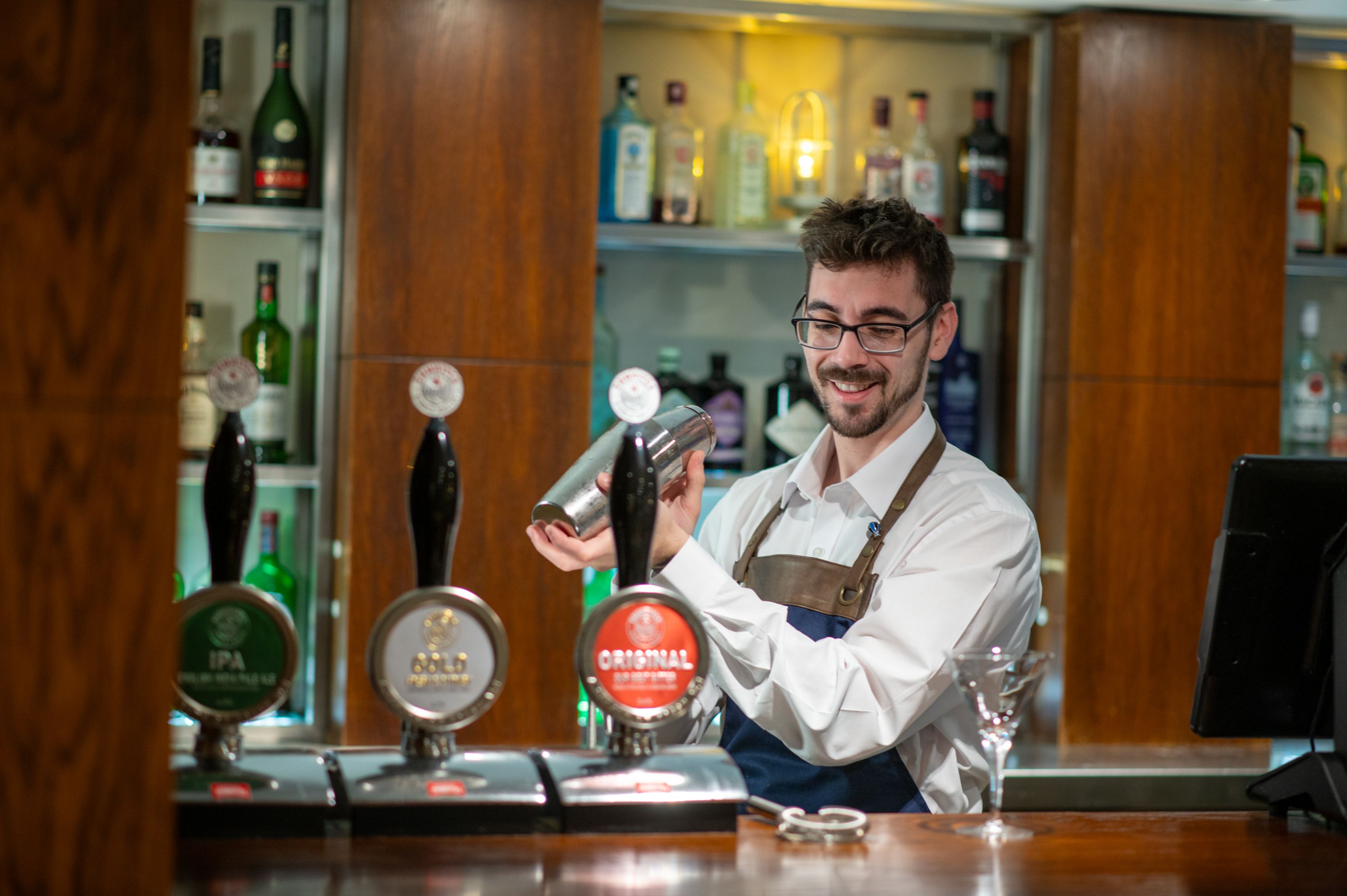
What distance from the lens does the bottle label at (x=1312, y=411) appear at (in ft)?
9.36

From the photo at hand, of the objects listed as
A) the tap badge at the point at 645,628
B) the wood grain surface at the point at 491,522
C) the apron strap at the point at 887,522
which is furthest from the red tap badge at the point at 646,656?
the wood grain surface at the point at 491,522

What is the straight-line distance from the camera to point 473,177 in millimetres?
2414

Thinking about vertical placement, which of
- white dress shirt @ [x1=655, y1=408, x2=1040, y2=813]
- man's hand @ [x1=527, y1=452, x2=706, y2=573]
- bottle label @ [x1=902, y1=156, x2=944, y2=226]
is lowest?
white dress shirt @ [x1=655, y1=408, x2=1040, y2=813]

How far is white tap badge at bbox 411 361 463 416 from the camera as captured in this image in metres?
1.18

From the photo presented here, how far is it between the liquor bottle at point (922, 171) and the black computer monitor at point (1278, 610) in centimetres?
137

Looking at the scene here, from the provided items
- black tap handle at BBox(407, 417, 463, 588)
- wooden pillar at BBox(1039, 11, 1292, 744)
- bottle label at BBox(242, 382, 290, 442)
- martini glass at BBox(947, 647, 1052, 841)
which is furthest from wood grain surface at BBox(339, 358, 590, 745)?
martini glass at BBox(947, 647, 1052, 841)

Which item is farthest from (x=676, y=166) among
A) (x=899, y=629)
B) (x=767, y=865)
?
(x=767, y=865)

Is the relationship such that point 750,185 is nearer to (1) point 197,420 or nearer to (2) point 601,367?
(2) point 601,367

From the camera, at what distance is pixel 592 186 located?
2.46m

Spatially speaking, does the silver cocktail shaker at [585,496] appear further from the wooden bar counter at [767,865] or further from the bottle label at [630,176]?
the bottle label at [630,176]

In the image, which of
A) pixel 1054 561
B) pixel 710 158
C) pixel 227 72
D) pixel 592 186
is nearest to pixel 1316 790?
pixel 1054 561

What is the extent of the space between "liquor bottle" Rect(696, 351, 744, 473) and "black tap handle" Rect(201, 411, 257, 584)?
157 cm

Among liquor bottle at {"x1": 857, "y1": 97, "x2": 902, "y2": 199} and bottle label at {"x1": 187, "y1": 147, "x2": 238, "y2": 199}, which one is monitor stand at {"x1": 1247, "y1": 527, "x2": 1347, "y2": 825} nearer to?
liquor bottle at {"x1": 857, "y1": 97, "x2": 902, "y2": 199}

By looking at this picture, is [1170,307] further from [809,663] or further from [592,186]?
[809,663]
